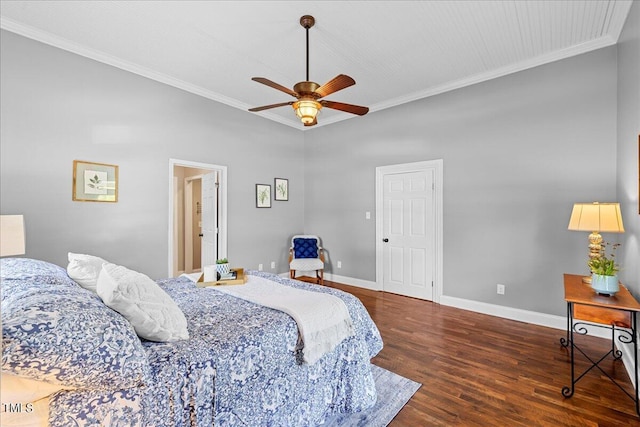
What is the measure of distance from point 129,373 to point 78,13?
3.14 m

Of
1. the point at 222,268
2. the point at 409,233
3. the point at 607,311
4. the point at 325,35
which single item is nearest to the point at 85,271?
the point at 222,268

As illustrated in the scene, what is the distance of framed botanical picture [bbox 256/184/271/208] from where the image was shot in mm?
4875

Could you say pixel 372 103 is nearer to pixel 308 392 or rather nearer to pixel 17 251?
pixel 308 392

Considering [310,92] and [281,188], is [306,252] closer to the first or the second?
[281,188]

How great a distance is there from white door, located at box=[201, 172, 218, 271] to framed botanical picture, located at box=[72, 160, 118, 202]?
133 cm

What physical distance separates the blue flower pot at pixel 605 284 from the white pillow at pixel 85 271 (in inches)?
136

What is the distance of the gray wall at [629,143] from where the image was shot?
7.29ft

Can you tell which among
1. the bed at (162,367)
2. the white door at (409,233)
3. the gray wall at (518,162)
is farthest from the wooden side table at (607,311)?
the white door at (409,233)

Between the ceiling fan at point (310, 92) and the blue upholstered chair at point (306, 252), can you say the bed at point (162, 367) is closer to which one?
the ceiling fan at point (310, 92)

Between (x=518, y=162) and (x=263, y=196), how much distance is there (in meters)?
3.71

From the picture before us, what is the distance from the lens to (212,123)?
4227mm

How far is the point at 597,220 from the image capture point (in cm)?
231

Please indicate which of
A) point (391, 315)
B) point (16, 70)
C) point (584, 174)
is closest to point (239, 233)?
point (391, 315)

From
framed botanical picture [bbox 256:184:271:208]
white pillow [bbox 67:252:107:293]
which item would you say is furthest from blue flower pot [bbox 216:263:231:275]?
framed botanical picture [bbox 256:184:271:208]
